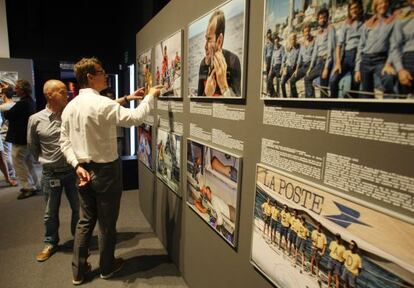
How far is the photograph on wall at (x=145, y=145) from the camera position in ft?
9.49

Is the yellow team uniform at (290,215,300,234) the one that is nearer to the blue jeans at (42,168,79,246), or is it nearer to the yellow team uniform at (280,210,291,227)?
the yellow team uniform at (280,210,291,227)

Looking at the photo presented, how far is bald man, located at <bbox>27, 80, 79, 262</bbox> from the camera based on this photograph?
2506 millimetres

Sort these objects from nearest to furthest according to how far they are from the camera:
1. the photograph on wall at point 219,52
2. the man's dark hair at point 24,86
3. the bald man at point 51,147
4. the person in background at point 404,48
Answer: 1. the person in background at point 404,48
2. the photograph on wall at point 219,52
3. the bald man at point 51,147
4. the man's dark hair at point 24,86

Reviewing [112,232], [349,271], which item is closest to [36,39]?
[112,232]

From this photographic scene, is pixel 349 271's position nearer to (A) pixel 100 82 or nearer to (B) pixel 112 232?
(B) pixel 112 232

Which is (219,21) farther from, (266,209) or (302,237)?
(302,237)

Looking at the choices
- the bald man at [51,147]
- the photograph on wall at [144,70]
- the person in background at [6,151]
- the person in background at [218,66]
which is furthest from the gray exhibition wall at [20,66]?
the person in background at [218,66]

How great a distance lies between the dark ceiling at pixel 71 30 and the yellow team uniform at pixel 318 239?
5314 millimetres

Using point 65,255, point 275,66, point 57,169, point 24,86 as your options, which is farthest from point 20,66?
point 275,66

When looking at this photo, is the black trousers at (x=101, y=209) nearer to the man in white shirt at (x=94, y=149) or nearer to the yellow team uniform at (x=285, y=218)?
the man in white shirt at (x=94, y=149)

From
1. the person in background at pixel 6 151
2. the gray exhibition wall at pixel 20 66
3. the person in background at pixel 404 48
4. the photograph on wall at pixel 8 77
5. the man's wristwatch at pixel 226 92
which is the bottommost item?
the person in background at pixel 6 151

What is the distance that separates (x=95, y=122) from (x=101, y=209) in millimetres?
664

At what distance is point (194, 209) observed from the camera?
190 centimetres

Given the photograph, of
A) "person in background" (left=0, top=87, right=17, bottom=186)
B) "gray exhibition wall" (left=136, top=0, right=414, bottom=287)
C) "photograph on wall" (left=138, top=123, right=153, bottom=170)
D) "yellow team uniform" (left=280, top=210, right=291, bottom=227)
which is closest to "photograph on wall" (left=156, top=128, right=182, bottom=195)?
"gray exhibition wall" (left=136, top=0, right=414, bottom=287)
